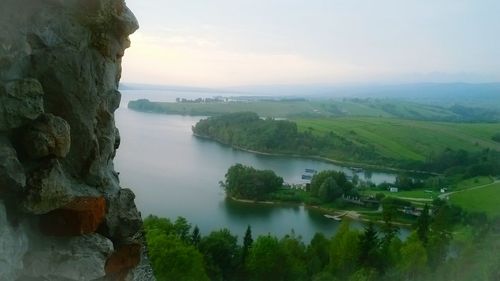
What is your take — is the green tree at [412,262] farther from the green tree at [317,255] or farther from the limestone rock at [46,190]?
the limestone rock at [46,190]

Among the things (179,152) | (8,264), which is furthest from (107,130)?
(179,152)

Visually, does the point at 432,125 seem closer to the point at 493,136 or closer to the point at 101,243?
the point at 493,136

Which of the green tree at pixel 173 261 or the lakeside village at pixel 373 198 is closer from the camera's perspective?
the green tree at pixel 173 261

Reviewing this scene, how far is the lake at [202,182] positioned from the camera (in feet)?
99.4

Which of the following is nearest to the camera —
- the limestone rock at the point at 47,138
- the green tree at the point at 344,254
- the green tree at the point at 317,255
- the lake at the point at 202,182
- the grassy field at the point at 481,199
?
the limestone rock at the point at 47,138

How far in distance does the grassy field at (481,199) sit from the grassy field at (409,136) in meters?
17.6

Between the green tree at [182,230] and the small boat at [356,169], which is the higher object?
the green tree at [182,230]

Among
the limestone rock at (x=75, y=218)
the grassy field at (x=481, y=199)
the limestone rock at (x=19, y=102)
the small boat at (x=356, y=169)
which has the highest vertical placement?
the limestone rock at (x=19, y=102)

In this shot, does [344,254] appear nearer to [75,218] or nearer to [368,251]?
[368,251]

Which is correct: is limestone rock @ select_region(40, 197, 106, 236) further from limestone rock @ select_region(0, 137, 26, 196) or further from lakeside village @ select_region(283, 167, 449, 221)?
lakeside village @ select_region(283, 167, 449, 221)

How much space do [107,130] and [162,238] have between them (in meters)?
12.1

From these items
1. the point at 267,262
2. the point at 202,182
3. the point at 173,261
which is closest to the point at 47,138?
the point at 173,261

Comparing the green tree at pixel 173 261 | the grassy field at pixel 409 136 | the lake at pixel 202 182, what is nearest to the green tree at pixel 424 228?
the lake at pixel 202 182

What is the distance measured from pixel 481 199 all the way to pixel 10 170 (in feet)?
149
